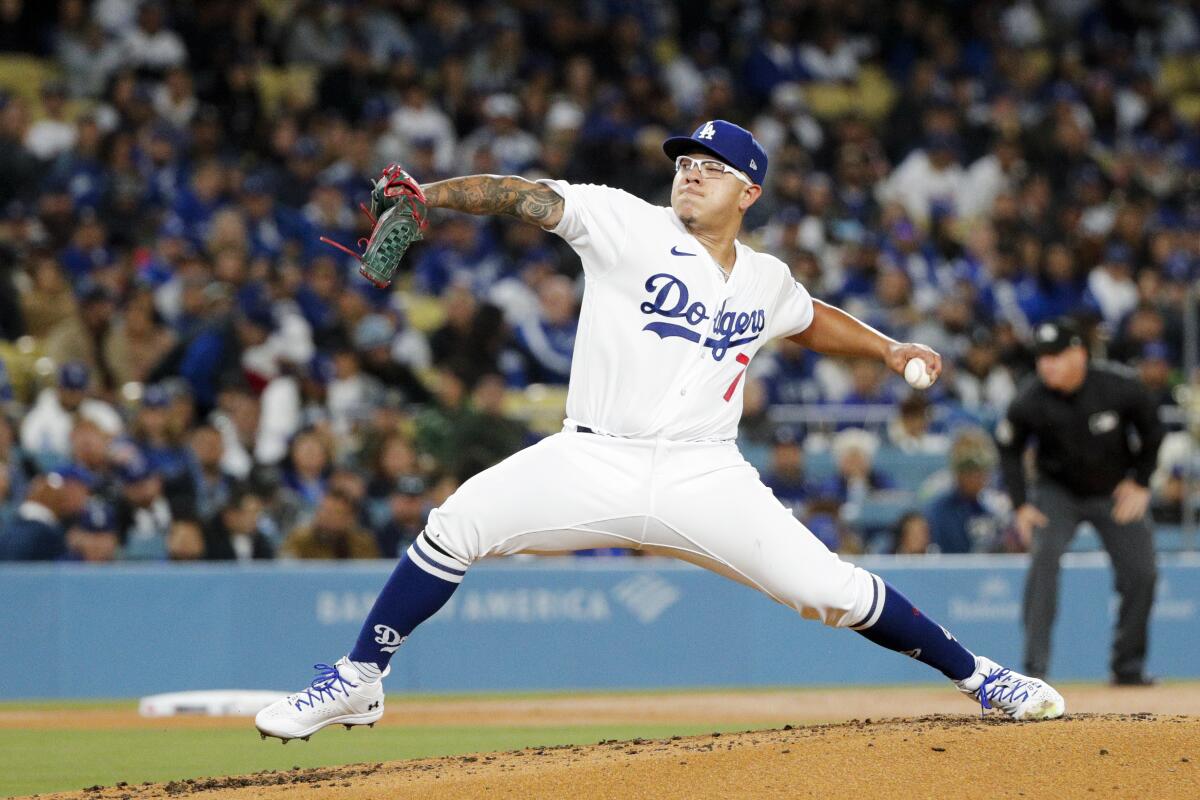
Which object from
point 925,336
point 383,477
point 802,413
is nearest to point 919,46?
point 925,336

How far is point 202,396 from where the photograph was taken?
488 inches

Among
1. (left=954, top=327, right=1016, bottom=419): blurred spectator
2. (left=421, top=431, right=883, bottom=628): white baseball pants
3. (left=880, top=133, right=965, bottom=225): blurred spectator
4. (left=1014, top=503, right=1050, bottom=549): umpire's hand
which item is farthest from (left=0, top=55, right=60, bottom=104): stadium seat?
(left=421, top=431, right=883, bottom=628): white baseball pants

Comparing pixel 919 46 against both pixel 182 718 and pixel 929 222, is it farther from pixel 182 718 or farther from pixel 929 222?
pixel 182 718

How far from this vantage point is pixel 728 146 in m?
5.54

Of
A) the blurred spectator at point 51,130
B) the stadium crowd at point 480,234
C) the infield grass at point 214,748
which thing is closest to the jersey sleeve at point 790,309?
the infield grass at point 214,748

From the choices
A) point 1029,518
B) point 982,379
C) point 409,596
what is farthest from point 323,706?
point 982,379

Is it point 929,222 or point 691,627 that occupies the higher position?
point 929,222

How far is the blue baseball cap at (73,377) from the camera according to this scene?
1156cm

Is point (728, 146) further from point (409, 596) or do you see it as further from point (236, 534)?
point (236, 534)

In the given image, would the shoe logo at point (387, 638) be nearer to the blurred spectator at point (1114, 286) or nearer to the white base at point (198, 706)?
the white base at point (198, 706)

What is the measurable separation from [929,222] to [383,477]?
24.2 ft

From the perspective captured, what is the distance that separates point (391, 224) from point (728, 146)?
117 cm

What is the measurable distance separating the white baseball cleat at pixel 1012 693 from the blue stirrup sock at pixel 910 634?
1.9 inches

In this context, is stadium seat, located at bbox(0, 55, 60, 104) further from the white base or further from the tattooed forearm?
the tattooed forearm
